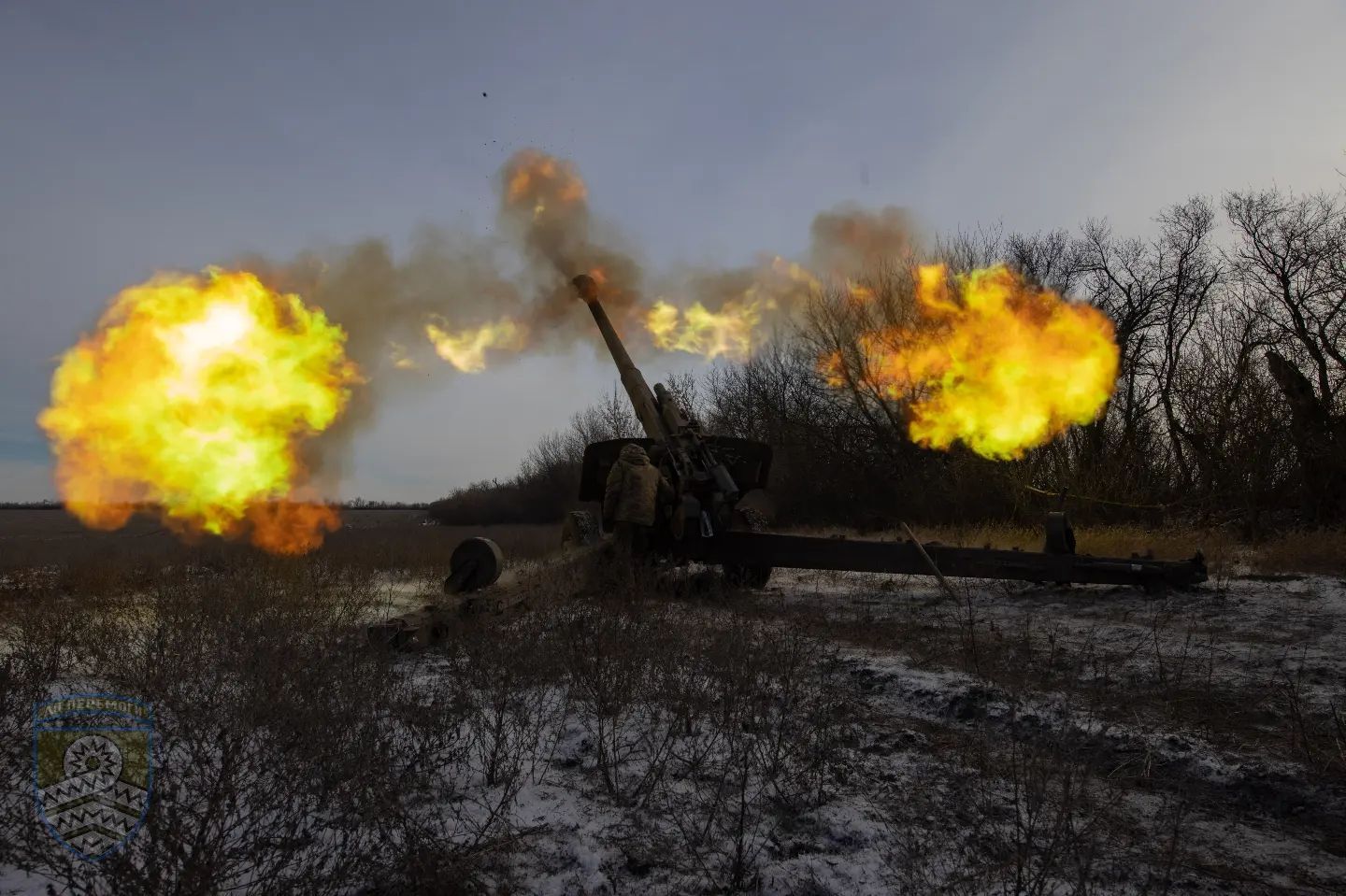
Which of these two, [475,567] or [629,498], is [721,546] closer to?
[629,498]

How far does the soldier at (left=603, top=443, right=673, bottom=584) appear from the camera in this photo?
29.8 feet

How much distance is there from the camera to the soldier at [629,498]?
9086mm

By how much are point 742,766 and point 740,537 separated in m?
6.01

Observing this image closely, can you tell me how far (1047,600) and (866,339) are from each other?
1493 centimetres

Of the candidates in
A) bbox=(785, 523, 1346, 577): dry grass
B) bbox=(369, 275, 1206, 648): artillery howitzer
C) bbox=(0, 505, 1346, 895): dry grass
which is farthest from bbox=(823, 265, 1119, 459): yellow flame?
bbox=(0, 505, 1346, 895): dry grass

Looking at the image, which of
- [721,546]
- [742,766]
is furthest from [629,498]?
[742,766]

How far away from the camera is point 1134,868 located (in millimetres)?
2816

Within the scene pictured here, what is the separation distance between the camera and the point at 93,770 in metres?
3.56

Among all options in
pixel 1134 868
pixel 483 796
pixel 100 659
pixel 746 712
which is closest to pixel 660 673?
pixel 746 712

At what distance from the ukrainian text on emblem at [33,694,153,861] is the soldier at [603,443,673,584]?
5307 millimetres

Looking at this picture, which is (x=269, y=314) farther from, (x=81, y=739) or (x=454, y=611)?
(x=81, y=739)

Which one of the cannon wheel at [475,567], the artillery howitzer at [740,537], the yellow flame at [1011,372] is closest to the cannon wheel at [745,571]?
the artillery howitzer at [740,537]

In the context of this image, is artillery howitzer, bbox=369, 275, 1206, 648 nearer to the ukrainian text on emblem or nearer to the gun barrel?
the gun barrel

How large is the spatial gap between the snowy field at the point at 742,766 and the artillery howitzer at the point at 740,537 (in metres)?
1.16
